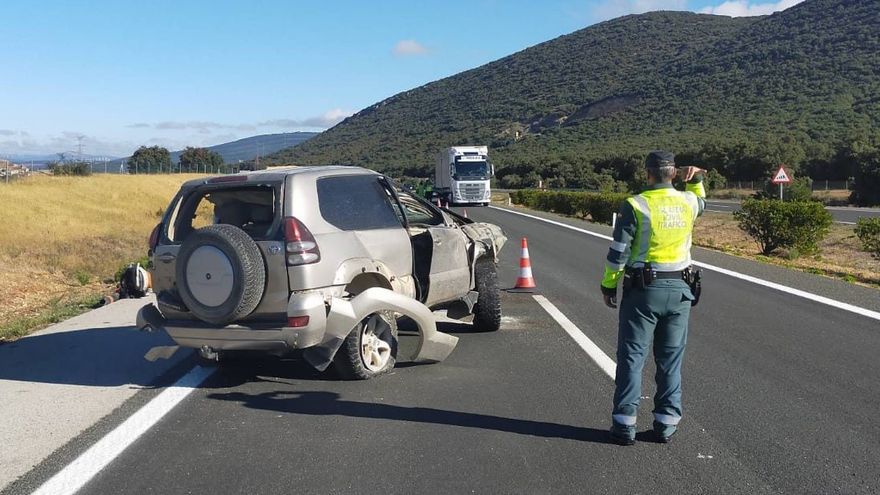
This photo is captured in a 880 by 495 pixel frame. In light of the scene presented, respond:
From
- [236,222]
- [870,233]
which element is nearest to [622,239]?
[236,222]

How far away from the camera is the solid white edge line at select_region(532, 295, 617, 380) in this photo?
7556 mm

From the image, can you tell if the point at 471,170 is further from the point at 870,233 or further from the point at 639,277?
the point at 639,277

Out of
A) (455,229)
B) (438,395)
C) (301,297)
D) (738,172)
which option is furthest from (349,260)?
(738,172)

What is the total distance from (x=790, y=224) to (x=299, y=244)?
15.9m

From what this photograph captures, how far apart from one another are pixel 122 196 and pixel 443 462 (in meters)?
42.2

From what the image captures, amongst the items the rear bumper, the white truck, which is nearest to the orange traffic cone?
the rear bumper

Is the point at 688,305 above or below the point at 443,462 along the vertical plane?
above

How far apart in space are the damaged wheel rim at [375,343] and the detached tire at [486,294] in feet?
6.39

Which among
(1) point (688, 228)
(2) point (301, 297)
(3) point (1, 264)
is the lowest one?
(3) point (1, 264)

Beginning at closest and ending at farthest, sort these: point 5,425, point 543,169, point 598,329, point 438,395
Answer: point 5,425 → point 438,395 → point 598,329 → point 543,169

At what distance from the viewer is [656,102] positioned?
3602 inches

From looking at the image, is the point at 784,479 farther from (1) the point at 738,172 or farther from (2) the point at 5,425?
(1) the point at 738,172

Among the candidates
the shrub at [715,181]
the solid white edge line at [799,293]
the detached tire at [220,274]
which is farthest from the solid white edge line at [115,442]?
the shrub at [715,181]

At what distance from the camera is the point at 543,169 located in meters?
82.1
